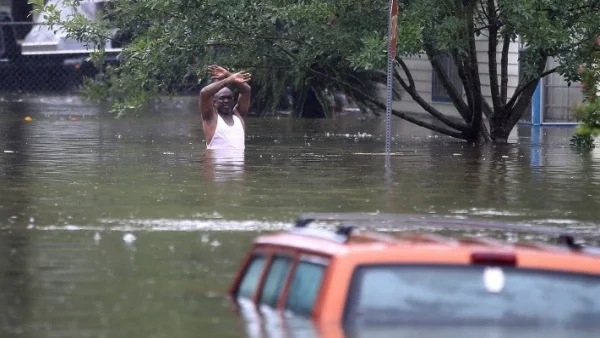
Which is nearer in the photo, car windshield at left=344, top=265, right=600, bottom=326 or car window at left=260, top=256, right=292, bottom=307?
car windshield at left=344, top=265, right=600, bottom=326

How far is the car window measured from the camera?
19.8 ft

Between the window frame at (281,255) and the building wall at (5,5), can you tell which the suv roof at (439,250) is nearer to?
the window frame at (281,255)

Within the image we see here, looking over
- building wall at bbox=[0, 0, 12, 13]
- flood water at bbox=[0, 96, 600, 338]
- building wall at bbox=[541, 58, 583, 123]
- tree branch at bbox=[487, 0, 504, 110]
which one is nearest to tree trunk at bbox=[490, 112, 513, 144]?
tree branch at bbox=[487, 0, 504, 110]

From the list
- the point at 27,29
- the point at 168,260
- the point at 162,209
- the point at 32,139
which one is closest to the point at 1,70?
the point at 27,29

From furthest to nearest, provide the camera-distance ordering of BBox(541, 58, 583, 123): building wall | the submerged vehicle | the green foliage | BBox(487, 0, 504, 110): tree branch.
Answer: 1. the submerged vehicle
2. BBox(541, 58, 583, 123): building wall
3. BBox(487, 0, 504, 110): tree branch
4. the green foliage

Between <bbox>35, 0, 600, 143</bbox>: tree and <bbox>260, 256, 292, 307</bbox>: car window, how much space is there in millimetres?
11368

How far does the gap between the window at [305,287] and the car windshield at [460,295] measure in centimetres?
24

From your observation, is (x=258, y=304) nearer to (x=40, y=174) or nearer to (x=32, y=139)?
(x=40, y=174)

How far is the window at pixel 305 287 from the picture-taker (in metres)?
5.62

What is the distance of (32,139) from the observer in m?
20.8

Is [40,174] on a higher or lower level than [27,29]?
lower

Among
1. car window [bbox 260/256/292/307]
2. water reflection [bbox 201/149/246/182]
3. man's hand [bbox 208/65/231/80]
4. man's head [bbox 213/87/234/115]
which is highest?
man's hand [bbox 208/65/231/80]

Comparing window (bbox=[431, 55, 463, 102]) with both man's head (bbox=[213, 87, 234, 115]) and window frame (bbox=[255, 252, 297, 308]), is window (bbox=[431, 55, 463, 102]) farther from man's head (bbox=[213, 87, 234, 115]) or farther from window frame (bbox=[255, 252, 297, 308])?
window frame (bbox=[255, 252, 297, 308])

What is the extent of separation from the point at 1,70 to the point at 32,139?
17590 millimetres
